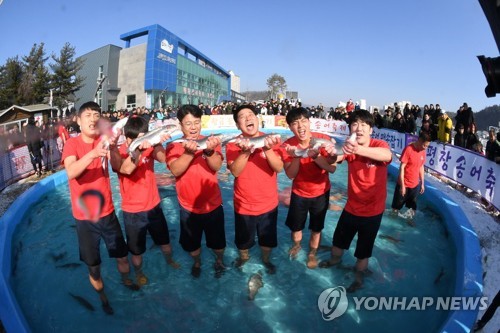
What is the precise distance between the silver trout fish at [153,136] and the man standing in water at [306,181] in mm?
1601

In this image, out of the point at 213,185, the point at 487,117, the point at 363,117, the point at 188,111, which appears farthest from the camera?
the point at 487,117

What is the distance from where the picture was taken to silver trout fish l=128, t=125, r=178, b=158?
3.27 metres

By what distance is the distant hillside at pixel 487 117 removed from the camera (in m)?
34.2

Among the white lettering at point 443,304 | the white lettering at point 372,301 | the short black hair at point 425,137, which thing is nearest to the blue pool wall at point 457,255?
the white lettering at point 443,304

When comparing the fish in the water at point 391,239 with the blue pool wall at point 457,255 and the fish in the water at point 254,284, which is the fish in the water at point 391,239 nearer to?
the blue pool wall at point 457,255

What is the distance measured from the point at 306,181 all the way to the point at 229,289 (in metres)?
1.96

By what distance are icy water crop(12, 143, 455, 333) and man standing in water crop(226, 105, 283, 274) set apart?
30.4 inches

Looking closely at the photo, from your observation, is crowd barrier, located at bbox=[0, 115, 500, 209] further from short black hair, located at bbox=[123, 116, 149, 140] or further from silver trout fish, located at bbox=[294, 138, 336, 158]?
short black hair, located at bbox=[123, 116, 149, 140]

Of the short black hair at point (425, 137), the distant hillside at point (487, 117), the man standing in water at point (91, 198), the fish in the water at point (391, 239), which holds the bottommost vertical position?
the fish in the water at point (391, 239)

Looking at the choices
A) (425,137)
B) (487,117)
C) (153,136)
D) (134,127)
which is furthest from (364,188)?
(487,117)

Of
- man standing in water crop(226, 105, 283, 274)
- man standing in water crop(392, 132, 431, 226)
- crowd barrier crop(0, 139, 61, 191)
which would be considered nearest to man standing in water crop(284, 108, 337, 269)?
man standing in water crop(226, 105, 283, 274)

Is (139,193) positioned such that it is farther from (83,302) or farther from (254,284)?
(254,284)

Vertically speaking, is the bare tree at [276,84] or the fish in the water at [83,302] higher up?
the bare tree at [276,84]

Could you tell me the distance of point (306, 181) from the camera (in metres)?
4.40
